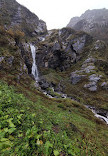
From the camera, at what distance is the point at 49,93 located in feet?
86.0

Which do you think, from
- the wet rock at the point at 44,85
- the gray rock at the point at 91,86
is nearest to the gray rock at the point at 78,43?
the gray rock at the point at 91,86

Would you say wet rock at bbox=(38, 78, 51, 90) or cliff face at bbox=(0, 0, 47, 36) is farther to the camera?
cliff face at bbox=(0, 0, 47, 36)

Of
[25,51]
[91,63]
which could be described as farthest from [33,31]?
[91,63]

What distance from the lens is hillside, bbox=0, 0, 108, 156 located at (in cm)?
343

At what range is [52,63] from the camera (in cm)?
5103

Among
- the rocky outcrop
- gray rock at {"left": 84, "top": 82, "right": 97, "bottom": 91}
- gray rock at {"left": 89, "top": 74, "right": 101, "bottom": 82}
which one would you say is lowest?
gray rock at {"left": 84, "top": 82, "right": 97, "bottom": 91}

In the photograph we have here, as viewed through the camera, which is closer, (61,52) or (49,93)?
(49,93)

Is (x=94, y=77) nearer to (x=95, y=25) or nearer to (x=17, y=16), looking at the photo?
(x=17, y=16)

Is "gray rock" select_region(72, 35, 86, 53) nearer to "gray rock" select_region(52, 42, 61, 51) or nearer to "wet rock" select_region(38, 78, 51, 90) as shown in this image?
"gray rock" select_region(52, 42, 61, 51)

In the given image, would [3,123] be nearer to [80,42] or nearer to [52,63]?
[52,63]

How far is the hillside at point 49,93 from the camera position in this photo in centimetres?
343

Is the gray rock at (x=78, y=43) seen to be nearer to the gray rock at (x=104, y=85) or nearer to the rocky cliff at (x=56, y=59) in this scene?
the rocky cliff at (x=56, y=59)

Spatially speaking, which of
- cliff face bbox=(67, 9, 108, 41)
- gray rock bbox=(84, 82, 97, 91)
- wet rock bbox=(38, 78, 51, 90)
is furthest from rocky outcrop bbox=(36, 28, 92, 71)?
gray rock bbox=(84, 82, 97, 91)

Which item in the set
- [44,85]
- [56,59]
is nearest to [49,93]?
[44,85]
